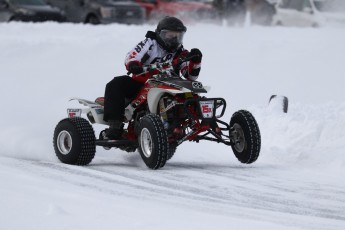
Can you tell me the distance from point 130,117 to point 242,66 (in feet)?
31.0

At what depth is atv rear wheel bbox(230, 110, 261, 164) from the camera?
10.4 metres

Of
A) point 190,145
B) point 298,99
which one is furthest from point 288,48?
point 190,145

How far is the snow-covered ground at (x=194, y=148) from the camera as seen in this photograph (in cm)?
723

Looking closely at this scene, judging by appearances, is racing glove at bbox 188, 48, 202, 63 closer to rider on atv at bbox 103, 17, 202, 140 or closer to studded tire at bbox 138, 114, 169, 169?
rider on atv at bbox 103, 17, 202, 140

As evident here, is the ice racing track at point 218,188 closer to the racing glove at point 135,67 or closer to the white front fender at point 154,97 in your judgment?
the white front fender at point 154,97

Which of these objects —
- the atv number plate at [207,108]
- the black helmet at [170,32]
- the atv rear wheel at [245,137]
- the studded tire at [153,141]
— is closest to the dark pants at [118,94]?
the black helmet at [170,32]

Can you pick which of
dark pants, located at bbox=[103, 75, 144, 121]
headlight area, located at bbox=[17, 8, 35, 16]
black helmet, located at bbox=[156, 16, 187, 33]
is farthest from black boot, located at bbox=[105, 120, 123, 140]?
headlight area, located at bbox=[17, 8, 35, 16]

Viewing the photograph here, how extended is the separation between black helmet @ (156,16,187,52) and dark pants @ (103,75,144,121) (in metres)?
0.57

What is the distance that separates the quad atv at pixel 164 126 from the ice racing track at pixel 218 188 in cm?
21

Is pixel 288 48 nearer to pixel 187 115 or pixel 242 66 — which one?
pixel 242 66

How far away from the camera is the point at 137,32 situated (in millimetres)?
23688

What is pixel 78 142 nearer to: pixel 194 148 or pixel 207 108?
pixel 207 108

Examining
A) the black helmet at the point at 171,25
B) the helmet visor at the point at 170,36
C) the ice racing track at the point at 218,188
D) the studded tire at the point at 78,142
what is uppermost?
the black helmet at the point at 171,25

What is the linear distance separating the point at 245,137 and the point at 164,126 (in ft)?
3.22
